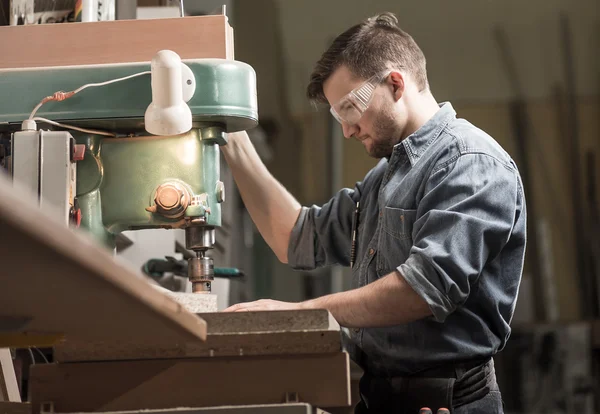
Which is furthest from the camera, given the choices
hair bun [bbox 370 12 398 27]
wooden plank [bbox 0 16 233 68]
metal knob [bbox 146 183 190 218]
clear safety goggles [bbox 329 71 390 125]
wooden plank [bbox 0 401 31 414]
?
hair bun [bbox 370 12 398 27]

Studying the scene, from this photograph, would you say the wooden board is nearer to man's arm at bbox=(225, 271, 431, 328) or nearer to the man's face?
man's arm at bbox=(225, 271, 431, 328)

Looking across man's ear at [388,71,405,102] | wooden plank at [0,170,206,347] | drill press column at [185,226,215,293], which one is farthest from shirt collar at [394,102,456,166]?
wooden plank at [0,170,206,347]

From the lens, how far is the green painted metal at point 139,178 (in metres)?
1.72

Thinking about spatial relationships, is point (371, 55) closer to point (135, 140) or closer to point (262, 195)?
point (262, 195)

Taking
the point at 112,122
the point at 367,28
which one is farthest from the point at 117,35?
the point at 367,28

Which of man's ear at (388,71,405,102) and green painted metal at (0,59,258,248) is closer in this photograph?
green painted metal at (0,59,258,248)

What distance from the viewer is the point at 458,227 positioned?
1.75 m

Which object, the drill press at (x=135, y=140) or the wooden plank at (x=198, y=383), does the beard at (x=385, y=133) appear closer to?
the drill press at (x=135, y=140)

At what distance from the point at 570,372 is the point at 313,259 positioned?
11.4 feet

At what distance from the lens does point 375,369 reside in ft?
6.23

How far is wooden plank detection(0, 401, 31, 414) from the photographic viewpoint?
4.51ft

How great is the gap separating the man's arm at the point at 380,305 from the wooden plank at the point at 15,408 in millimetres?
588

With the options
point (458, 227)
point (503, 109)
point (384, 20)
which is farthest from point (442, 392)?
point (503, 109)

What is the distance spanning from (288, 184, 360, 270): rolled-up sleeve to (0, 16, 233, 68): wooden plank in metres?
0.68
